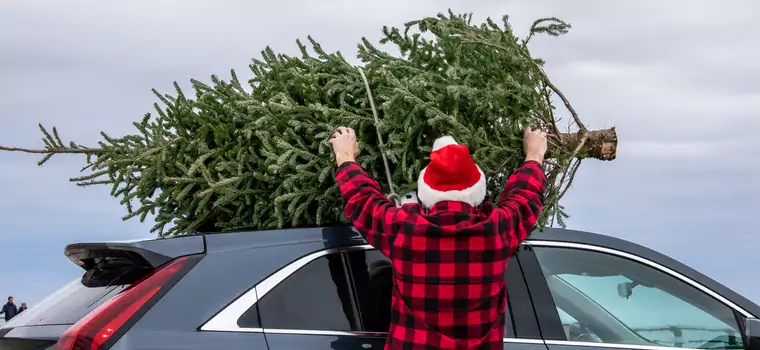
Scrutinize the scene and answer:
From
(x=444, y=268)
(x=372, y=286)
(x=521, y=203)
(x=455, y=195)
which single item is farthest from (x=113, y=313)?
(x=521, y=203)

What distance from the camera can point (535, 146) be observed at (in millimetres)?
4316

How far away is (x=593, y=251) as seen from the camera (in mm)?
4520

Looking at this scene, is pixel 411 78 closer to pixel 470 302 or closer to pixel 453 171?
pixel 453 171

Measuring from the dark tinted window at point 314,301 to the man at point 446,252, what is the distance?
0.79 ft

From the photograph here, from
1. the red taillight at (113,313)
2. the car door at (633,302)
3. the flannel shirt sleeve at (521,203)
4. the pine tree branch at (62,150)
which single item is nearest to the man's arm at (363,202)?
the flannel shirt sleeve at (521,203)

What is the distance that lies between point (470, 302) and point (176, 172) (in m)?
2.11

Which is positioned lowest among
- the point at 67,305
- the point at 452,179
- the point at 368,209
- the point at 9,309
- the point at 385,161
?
the point at 9,309

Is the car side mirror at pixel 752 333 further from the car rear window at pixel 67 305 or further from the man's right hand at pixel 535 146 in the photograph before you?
the car rear window at pixel 67 305

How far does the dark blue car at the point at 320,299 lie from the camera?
3799 mm

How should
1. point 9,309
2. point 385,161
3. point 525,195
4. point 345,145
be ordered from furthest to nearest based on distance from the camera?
point 9,309 → point 385,161 → point 345,145 → point 525,195

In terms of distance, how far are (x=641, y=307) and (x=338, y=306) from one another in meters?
1.74

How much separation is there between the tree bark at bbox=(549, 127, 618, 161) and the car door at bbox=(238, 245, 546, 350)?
2.94 ft

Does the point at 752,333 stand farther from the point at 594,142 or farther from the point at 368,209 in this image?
the point at 368,209

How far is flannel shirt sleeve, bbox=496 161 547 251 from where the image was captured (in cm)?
385
